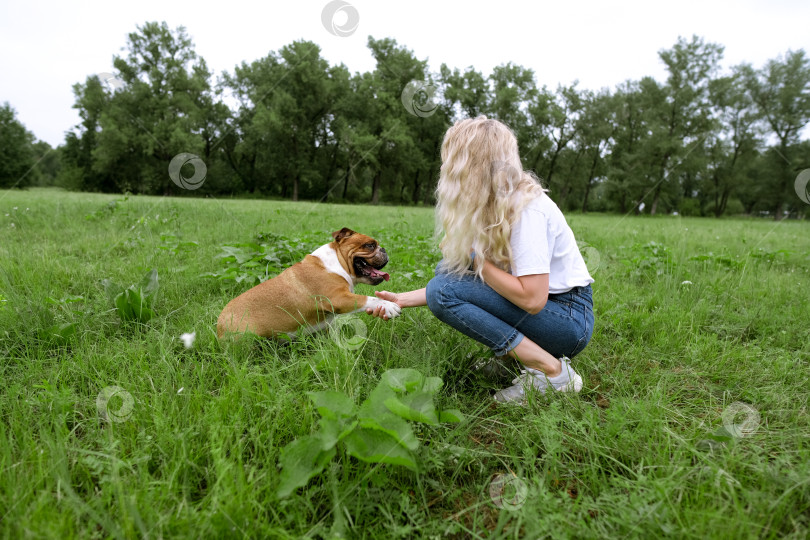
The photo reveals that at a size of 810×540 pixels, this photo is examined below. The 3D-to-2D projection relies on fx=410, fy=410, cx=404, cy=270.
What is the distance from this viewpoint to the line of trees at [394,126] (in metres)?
32.8

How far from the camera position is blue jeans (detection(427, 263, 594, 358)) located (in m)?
2.63

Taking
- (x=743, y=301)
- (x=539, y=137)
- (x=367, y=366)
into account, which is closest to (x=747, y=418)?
(x=367, y=366)

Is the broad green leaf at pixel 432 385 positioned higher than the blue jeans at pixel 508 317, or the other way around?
the blue jeans at pixel 508 317

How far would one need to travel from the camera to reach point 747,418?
2.21m

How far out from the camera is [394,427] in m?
1.58

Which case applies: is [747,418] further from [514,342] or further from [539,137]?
[539,137]

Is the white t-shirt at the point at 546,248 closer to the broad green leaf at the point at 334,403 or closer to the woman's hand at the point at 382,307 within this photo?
the woman's hand at the point at 382,307

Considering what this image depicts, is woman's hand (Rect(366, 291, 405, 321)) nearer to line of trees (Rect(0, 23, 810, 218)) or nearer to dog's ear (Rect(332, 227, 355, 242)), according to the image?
dog's ear (Rect(332, 227, 355, 242))

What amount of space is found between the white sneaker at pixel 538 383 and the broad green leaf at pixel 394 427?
1.06 m

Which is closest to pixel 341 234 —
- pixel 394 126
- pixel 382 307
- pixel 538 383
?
pixel 382 307

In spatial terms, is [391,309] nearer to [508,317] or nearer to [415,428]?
[508,317]

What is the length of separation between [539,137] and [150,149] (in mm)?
34622

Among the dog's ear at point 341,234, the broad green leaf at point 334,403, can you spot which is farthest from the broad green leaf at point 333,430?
the dog's ear at point 341,234

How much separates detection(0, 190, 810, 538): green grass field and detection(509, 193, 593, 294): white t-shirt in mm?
693
